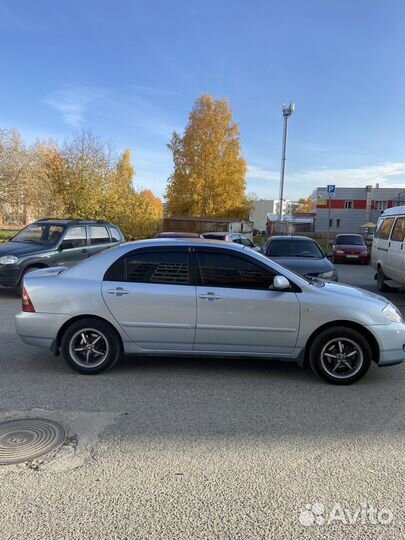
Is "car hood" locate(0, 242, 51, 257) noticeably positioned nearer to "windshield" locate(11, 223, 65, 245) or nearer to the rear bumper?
"windshield" locate(11, 223, 65, 245)

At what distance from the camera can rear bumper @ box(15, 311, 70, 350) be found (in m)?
4.66

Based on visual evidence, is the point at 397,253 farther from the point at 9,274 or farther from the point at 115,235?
the point at 9,274

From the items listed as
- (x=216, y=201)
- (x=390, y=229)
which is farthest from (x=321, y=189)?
(x=390, y=229)

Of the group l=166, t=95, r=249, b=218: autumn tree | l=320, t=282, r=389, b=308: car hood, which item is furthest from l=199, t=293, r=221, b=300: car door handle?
l=166, t=95, r=249, b=218: autumn tree

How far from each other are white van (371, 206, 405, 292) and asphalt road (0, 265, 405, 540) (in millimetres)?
5013

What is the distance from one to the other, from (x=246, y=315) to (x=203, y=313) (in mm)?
468

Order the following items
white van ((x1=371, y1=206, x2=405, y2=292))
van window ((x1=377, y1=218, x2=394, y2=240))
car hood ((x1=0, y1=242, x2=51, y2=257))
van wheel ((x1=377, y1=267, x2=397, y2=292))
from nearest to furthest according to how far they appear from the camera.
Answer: car hood ((x1=0, y1=242, x2=51, y2=257)) < white van ((x1=371, y1=206, x2=405, y2=292)) < van window ((x1=377, y1=218, x2=394, y2=240)) < van wheel ((x1=377, y1=267, x2=397, y2=292))

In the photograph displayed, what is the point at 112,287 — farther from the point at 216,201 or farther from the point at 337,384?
the point at 216,201

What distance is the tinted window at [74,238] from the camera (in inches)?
397

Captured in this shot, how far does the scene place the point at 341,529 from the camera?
2.38 meters

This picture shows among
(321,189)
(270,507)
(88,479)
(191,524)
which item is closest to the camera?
(191,524)

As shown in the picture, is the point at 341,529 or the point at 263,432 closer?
the point at 341,529

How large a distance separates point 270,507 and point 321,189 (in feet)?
188

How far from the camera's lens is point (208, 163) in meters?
38.3
